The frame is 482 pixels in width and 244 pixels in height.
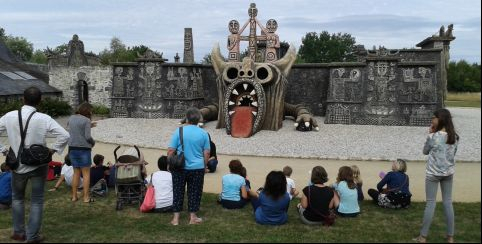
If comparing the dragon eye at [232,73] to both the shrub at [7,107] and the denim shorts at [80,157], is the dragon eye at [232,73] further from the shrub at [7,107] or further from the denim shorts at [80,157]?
the shrub at [7,107]

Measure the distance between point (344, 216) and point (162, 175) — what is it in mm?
2550

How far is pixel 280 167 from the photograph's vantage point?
973cm

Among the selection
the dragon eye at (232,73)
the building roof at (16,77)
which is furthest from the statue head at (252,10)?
the building roof at (16,77)

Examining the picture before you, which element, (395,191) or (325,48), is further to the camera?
(325,48)

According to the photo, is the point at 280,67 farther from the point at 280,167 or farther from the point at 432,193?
the point at 432,193

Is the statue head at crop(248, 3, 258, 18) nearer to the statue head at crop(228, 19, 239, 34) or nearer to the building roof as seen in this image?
the statue head at crop(228, 19, 239, 34)

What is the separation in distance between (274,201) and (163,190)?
165cm

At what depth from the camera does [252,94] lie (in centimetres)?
1391

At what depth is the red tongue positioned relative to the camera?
13.6m

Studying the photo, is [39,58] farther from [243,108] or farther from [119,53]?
[243,108]

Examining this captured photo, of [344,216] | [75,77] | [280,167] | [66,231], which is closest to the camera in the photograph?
[66,231]

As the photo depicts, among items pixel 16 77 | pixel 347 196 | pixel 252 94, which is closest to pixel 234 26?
pixel 252 94

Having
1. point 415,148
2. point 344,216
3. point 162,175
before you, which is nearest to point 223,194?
point 162,175

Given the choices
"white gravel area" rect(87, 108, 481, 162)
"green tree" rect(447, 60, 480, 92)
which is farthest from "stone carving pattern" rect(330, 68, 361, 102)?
"green tree" rect(447, 60, 480, 92)
